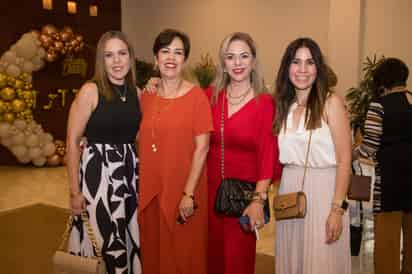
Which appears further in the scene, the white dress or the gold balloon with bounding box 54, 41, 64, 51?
the gold balloon with bounding box 54, 41, 64, 51

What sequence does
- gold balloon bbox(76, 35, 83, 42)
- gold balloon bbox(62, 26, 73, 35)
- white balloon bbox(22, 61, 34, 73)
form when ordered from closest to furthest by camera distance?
white balloon bbox(22, 61, 34, 73)
gold balloon bbox(62, 26, 73, 35)
gold balloon bbox(76, 35, 83, 42)

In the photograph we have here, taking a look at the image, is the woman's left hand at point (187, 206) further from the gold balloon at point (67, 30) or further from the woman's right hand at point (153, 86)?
the gold balloon at point (67, 30)

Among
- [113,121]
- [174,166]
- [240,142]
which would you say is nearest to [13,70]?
[113,121]

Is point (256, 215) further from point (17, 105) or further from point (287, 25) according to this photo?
point (287, 25)

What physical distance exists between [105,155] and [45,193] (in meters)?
4.18

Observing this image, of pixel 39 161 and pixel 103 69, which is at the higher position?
pixel 103 69

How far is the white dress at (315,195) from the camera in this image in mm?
2340

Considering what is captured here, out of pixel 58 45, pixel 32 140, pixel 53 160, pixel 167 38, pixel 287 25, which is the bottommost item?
pixel 53 160

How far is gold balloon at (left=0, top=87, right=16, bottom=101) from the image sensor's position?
23.6 ft

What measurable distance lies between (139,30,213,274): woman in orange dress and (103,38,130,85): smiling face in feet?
0.66

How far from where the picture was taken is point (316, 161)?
7.71 ft

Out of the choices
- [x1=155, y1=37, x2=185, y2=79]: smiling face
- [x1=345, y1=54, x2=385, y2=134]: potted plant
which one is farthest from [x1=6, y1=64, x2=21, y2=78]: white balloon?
[x1=155, y1=37, x2=185, y2=79]: smiling face

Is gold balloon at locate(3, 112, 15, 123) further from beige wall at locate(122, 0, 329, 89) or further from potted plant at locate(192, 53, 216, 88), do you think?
beige wall at locate(122, 0, 329, 89)

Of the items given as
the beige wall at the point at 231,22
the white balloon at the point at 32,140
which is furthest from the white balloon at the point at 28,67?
the beige wall at the point at 231,22
